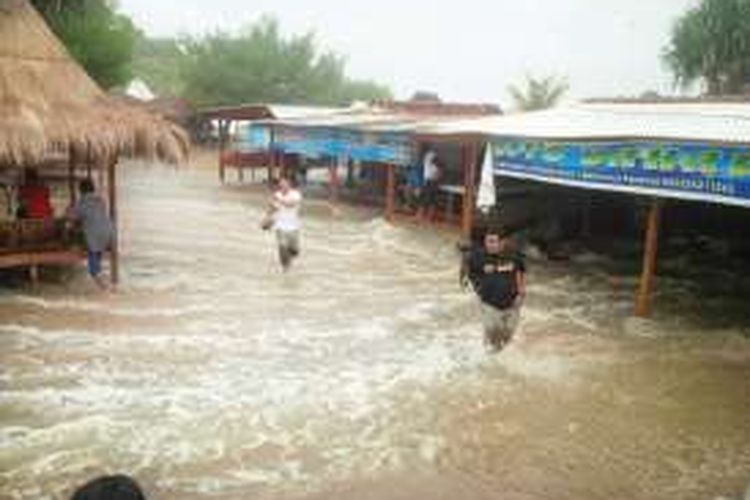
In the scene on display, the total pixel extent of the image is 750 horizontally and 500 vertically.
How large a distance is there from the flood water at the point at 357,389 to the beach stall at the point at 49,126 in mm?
686

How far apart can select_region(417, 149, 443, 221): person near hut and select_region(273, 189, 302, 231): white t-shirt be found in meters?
7.57

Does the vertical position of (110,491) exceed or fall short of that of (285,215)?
it exceeds it

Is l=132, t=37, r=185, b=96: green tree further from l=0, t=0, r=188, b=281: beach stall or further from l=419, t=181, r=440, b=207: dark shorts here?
l=0, t=0, r=188, b=281: beach stall

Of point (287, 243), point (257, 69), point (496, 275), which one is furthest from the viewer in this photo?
point (257, 69)

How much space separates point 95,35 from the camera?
26.4 m

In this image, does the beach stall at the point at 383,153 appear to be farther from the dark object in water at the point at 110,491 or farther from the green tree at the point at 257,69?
the green tree at the point at 257,69

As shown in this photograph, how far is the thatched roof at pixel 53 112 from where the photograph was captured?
12.2 meters

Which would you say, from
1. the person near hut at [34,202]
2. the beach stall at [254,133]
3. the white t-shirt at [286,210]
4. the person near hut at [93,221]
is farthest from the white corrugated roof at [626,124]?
the beach stall at [254,133]

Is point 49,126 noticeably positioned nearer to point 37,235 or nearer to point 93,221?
point 93,221

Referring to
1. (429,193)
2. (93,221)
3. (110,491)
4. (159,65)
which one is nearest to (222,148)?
(429,193)

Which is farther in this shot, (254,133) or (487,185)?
(254,133)

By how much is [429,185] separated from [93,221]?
10533 mm

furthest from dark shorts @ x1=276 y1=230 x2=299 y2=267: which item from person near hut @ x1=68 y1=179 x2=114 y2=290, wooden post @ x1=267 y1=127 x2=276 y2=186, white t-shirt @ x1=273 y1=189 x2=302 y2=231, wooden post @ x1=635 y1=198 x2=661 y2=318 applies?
wooden post @ x1=267 y1=127 x2=276 y2=186

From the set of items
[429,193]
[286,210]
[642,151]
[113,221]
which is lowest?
[429,193]
